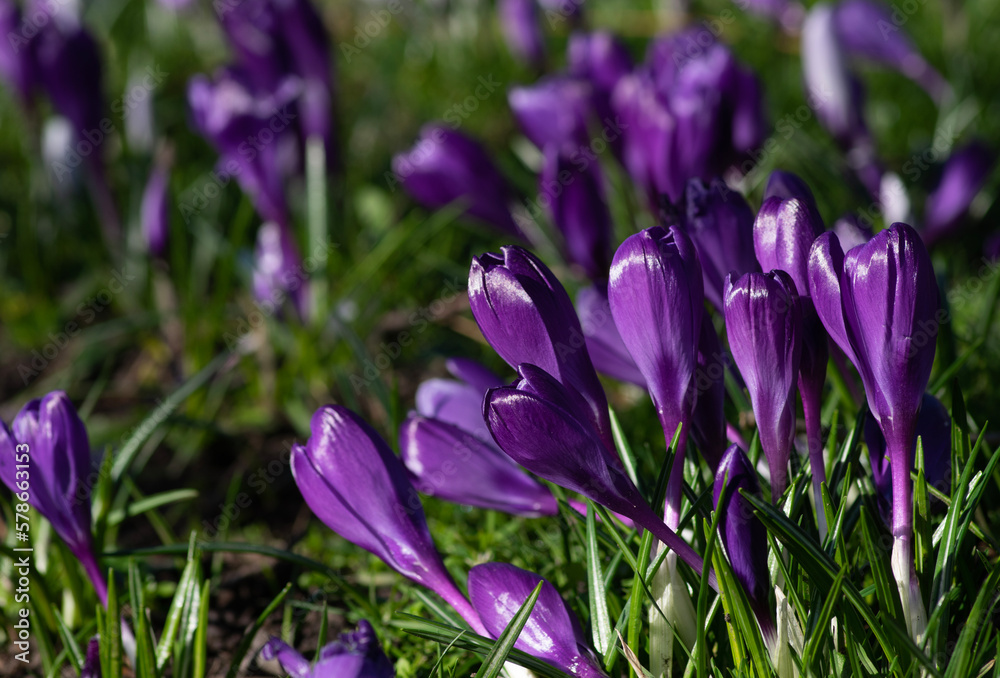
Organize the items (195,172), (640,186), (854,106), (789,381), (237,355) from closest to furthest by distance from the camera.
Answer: (789,381)
(640,186)
(237,355)
(854,106)
(195,172)

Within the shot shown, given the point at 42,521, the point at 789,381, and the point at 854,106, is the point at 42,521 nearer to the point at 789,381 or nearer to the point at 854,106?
the point at 789,381

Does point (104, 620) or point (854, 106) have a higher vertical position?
point (854, 106)

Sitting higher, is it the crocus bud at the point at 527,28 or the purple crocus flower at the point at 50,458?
the crocus bud at the point at 527,28

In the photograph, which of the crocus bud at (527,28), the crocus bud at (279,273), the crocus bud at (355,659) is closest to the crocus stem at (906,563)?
the crocus bud at (355,659)

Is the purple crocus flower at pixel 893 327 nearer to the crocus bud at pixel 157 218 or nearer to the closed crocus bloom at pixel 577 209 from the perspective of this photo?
the closed crocus bloom at pixel 577 209

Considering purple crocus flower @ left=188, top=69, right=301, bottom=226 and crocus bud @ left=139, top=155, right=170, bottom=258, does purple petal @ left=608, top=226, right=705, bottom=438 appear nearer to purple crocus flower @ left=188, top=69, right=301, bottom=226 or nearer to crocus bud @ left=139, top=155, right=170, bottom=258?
A: purple crocus flower @ left=188, top=69, right=301, bottom=226

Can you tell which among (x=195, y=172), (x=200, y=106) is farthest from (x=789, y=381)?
(x=195, y=172)

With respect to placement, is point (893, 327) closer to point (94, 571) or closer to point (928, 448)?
point (928, 448)
